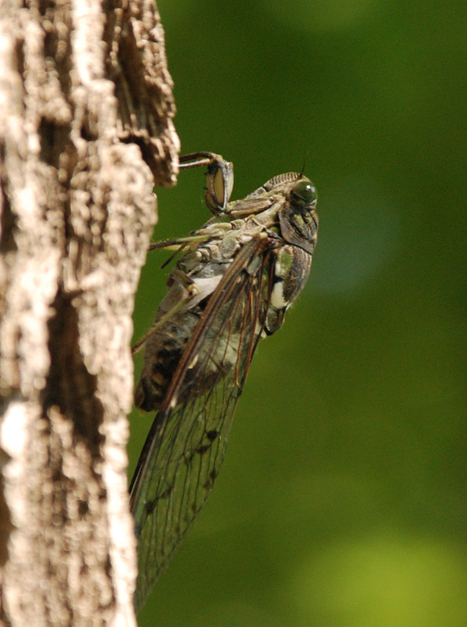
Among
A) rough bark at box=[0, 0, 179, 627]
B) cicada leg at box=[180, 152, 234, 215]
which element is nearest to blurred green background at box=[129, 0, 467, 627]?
cicada leg at box=[180, 152, 234, 215]

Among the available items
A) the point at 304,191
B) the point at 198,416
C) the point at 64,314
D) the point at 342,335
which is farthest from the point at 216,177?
the point at 64,314

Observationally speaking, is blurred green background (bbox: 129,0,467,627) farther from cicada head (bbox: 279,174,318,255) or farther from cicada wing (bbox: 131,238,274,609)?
cicada wing (bbox: 131,238,274,609)

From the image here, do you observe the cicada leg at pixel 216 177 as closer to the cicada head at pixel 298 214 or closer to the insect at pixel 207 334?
the insect at pixel 207 334

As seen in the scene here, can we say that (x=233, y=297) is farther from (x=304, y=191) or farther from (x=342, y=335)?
(x=342, y=335)

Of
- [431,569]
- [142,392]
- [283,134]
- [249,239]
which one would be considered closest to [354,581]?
[431,569]

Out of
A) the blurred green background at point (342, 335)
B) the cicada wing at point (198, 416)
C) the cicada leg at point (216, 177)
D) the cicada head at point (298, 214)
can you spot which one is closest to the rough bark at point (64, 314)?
the cicada wing at point (198, 416)

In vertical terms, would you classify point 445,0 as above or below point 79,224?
above

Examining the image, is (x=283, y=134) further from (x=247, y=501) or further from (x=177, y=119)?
(x=247, y=501)
